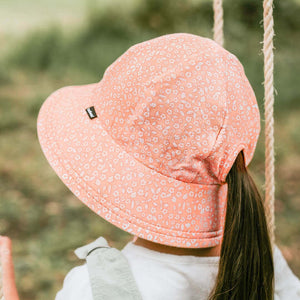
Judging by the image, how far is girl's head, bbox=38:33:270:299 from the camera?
677 millimetres

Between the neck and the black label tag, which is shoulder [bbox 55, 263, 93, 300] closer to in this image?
the neck

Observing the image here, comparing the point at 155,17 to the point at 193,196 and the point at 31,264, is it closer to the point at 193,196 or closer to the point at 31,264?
the point at 31,264

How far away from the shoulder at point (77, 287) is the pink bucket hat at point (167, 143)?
0.11 meters

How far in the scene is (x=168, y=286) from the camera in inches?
28.2

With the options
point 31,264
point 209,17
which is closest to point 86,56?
point 209,17

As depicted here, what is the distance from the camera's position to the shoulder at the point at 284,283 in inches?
34.0

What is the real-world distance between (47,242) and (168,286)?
4.42 ft

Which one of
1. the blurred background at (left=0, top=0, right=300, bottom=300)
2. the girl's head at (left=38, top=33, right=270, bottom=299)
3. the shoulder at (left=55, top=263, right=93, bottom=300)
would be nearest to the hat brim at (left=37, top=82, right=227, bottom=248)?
the girl's head at (left=38, top=33, right=270, bottom=299)

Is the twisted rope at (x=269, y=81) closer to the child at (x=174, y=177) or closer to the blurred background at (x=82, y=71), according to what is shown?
the child at (x=174, y=177)

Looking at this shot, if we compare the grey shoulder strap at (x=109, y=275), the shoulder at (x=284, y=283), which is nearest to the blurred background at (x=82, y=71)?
the shoulder at (x=284, y=283)

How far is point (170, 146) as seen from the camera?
0.69 meters

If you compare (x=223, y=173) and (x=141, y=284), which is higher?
(x=223, y=173)

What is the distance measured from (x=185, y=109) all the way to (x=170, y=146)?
0.06 meters

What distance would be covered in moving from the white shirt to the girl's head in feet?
0.16
